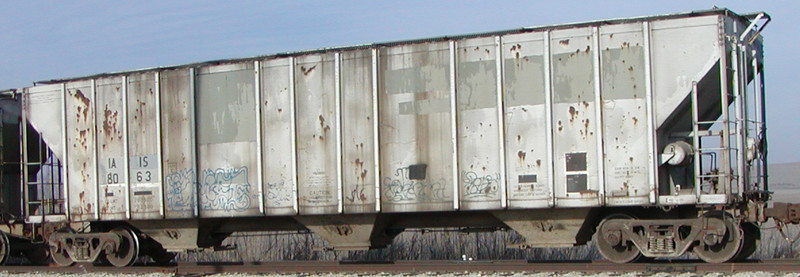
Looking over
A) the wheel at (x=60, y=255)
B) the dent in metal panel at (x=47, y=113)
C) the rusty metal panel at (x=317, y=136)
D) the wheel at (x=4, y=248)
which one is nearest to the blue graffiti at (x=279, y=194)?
the rusty metal panel at (x=317, y=136)

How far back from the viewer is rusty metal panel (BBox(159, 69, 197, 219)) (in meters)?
12.6

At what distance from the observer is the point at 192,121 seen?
1263 centimetres

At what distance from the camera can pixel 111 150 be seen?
1324 cm

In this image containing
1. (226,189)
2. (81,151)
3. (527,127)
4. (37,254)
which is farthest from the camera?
(37,254)

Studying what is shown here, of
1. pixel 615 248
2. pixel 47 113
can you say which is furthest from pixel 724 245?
pixel 47 113

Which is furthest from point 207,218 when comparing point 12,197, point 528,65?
point 528,65

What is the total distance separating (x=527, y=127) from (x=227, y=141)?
4.68 m

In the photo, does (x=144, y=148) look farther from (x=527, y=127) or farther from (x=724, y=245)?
(x=724, y=245)

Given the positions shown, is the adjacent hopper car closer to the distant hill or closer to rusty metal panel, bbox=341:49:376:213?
rusty metal panel, bbox=341:49:376:213

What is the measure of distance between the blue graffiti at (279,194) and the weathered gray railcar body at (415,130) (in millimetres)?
24

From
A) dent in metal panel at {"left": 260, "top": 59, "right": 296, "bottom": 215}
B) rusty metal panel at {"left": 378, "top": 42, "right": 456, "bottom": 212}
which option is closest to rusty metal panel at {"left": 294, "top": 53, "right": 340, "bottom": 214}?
dent in metal panel at {"left": 260, "top": 59, "right": 296, "bottom": 215}

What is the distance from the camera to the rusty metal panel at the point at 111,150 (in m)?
13.1

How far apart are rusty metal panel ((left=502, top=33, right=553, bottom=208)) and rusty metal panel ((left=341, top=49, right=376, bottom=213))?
1990mm

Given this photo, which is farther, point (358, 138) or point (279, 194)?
point (279, 194)
